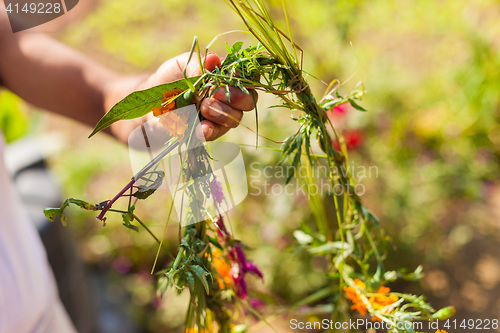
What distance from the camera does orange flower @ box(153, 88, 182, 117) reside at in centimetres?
33

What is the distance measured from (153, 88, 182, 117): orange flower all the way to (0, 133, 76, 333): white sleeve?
549mm

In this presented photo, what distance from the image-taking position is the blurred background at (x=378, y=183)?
4.18 ft

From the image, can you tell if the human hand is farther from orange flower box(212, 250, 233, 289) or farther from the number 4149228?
the number 4149228

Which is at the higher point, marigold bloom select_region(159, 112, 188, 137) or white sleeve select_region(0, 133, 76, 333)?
marigold bloom select_region(159, 112, 188, 137)

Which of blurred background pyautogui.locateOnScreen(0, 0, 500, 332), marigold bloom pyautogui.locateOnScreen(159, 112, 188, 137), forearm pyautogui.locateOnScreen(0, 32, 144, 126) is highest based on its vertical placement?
forearm pyautogui.locateOnScreen(0, 32, 144, 126)

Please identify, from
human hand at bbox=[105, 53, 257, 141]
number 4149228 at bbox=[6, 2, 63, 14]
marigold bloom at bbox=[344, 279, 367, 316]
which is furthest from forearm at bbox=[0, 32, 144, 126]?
marigold bloom at bbox=[344, 279, 367, 316]

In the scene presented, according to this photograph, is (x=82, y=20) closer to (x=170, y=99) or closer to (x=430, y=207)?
(x=430, y=207)

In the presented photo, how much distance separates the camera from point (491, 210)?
1.52m

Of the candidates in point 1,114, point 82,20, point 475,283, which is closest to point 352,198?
point 475,283

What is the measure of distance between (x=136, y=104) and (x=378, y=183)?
3.87 ft

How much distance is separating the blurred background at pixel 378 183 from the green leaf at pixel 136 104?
2.77 ft

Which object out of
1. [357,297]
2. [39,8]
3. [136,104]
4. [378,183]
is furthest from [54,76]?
[378,183]

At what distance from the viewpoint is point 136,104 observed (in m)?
0.32

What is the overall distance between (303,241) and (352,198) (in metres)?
0.11
